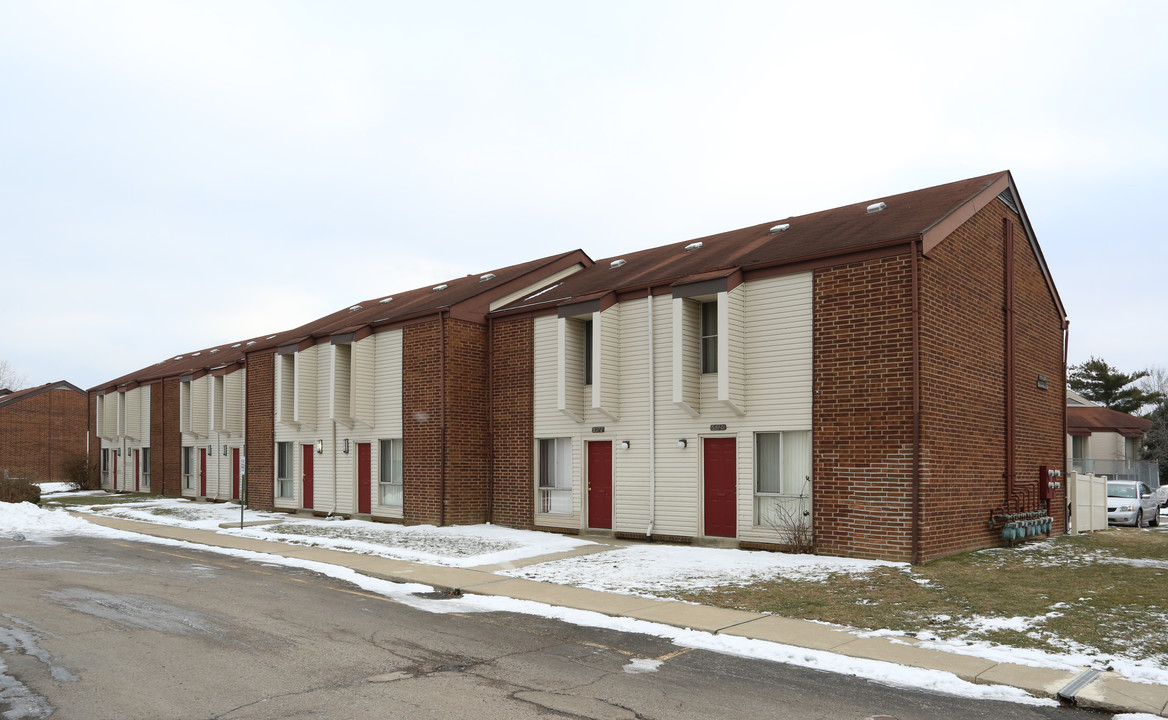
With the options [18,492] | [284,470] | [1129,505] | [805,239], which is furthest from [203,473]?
[1129,505]

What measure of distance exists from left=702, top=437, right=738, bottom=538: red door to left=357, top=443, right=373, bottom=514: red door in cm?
1126

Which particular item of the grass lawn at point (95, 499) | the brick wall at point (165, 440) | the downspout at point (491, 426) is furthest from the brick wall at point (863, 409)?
the brick wall at point (165, 440)

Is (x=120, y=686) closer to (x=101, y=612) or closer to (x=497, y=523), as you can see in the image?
(x=101, y=612)

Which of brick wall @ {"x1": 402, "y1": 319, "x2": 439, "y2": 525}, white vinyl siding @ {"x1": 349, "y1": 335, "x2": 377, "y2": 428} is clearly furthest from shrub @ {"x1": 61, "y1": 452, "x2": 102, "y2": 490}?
brick wall @ {"x1": 402, "y1": 319, "x2": 439, "y2": 525}

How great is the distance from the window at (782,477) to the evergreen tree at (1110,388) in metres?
60.5

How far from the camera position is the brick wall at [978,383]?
50.6ft

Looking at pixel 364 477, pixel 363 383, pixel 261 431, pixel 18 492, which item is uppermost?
pixel 363 383

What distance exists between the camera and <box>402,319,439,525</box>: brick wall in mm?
22312

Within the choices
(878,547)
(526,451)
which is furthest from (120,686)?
(526,451)

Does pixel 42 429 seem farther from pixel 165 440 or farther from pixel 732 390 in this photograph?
pixel 732 390

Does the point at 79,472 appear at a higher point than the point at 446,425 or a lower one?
lower

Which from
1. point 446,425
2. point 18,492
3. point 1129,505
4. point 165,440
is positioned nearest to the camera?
point 446,425

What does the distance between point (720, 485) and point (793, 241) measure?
219 inches

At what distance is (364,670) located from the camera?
8078mm
